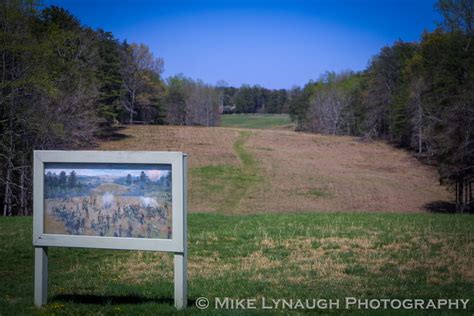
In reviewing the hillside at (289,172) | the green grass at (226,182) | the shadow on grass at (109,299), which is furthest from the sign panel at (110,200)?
the green grass at (226,182)

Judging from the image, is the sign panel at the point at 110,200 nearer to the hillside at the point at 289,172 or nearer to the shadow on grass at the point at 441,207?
the hillside at the point at 289,172

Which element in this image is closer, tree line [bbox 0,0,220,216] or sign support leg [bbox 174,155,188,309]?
sign support leg [bbox 174,155,188,309]

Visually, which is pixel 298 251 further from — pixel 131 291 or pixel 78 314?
pixel 78 314

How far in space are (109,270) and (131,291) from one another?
7.53 ft

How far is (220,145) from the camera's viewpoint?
60.3m

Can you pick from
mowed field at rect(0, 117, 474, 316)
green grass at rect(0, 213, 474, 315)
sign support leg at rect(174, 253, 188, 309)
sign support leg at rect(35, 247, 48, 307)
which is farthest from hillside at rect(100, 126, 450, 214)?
sign support leg at rect(174, 253, 188, 309)

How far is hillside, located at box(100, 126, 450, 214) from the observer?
37.1 m

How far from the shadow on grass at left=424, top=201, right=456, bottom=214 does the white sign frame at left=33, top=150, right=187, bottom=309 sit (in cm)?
3395

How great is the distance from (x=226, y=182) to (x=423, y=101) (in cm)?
2134

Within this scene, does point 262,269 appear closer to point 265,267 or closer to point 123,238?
point 265,267

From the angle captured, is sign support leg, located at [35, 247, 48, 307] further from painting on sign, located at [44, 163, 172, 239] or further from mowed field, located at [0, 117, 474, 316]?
painting on sign, located at [44, 163, 172, 239]

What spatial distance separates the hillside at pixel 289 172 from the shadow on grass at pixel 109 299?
25.5m

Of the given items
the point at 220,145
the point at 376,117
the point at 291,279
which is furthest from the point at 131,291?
the point at 376,117

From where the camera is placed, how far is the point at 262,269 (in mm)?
9539
